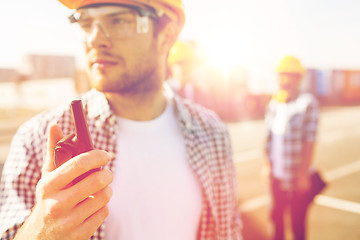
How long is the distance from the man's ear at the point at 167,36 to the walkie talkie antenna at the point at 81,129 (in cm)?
105

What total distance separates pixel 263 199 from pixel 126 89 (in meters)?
4.60

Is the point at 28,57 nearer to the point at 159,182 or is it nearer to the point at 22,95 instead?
the point at 22,95

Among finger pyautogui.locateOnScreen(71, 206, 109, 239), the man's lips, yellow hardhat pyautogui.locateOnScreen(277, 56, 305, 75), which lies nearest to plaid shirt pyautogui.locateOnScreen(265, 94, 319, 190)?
yellow hardhat pyautogui.locateOnScreen(277, 56, 305, 75)

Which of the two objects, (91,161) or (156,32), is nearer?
(91,161)

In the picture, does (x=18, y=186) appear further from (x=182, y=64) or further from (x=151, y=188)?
(x=182, y=64)

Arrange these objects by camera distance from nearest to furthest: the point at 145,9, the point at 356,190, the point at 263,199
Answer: the point at 145,9 < the point at 263,199 < the point at 356,190

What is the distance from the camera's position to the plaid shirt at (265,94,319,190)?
11.4 ft

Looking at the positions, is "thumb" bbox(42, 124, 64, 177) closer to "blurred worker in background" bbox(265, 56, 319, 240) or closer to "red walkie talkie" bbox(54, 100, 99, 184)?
"red walkie talkie" bbox(54, 100, 99, 184)

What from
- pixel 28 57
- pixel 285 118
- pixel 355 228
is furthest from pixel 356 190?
pixel 28 57

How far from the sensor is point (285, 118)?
3.60 metres

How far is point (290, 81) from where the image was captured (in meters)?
3.61

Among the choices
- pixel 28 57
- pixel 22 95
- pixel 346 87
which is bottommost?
pixel 346 87

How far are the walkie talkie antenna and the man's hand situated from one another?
1.6 inches

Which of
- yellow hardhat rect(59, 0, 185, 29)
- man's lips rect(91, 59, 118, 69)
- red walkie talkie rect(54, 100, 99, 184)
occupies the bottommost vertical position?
red walkie talkie rect(54, 100, 99, 184)
